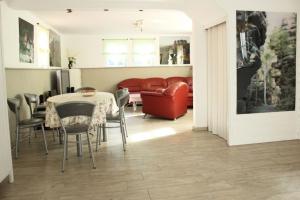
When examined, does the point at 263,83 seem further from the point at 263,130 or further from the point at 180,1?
the point at 180,1

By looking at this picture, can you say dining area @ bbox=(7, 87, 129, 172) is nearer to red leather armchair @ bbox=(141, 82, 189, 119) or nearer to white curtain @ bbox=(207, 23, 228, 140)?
white curtain @ bbox=(207, 23, 228, 140)

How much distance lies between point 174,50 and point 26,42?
19.1 feet

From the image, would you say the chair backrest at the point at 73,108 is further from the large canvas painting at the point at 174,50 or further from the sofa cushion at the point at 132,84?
the large canvas painting at the point at 174,50

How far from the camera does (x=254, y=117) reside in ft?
→ 14.6

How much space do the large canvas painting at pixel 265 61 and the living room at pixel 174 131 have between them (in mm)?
22

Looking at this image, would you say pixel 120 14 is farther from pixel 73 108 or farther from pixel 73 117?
pixel 73 108

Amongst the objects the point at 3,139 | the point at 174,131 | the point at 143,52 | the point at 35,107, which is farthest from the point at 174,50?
the point at 3,139

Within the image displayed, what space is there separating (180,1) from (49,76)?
13.1 feet

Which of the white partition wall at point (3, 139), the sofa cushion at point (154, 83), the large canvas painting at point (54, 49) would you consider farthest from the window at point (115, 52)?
the white partition wall at point (3, 139)

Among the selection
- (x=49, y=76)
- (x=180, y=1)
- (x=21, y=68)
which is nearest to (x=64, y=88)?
(x=49, y=76)

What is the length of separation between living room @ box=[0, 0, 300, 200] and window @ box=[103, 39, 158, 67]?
2282 millimetres

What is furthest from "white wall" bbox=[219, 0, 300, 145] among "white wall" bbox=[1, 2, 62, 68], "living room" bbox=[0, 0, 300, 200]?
"white wall" bbox=[1, 2, 62, 68]

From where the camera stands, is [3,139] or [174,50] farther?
[174,50]

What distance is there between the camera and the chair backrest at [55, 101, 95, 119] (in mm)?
3408
